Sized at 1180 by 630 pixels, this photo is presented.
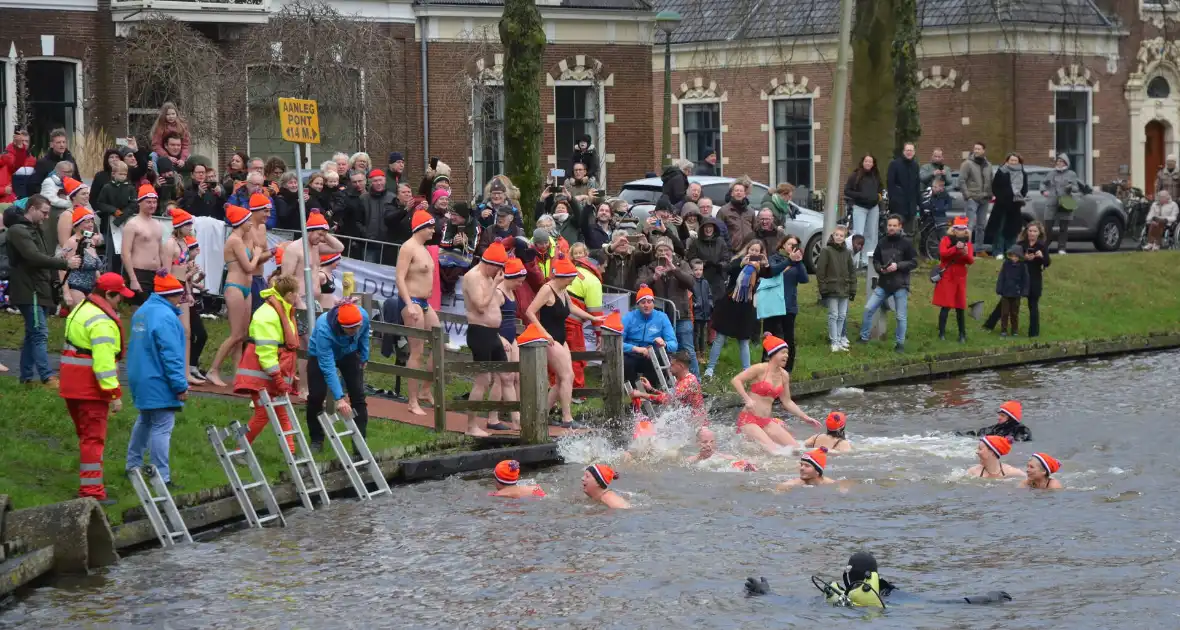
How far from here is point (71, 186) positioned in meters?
19.1

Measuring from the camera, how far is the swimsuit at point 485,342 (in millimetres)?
18266

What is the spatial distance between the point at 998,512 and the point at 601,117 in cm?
2374

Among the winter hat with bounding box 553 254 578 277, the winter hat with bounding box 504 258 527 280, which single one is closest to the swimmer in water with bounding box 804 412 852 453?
the winter hat with bounding box 553 254 578 277

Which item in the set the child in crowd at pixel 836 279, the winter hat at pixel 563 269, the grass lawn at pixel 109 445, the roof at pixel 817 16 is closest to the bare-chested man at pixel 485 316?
the winter hat at pixel 563 269

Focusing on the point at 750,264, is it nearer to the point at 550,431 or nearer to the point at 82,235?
the point at 550,431

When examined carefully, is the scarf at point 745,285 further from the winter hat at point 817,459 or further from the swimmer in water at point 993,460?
the swimmer in water at point 993,460

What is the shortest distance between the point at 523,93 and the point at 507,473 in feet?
33.5

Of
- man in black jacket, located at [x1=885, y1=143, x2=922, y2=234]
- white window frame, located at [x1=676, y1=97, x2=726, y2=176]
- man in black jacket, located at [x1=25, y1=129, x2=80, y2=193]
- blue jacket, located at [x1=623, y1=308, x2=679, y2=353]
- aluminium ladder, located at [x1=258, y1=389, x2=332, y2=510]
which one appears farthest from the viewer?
white window frame, located at [x1=676, y1=97, x2=726, y2=176]

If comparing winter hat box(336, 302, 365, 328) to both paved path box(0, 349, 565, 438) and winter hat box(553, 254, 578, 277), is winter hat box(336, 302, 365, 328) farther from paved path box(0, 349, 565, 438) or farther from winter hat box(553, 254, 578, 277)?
winter hat box(553, 254, 578, 277)

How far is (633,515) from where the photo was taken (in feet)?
50.9

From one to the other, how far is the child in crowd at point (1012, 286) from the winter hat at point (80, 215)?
13.7m

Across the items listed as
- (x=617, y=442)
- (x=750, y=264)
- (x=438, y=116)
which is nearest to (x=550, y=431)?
(x=617, y=442)

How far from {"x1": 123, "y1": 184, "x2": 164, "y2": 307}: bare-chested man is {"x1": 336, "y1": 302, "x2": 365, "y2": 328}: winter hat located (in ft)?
12.0

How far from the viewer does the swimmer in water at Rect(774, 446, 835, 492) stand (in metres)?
16.6
